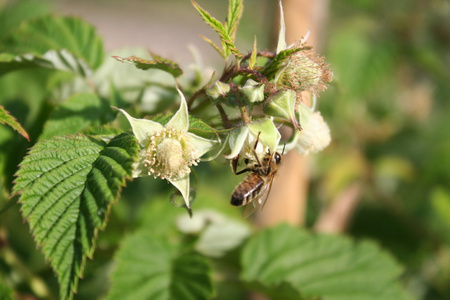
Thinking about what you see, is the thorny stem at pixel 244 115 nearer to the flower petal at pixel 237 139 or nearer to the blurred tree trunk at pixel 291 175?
the flower petal at pixel 237 139

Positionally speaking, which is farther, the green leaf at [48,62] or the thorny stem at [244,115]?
the green leaf at [48,62]

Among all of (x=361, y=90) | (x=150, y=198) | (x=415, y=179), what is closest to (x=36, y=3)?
(x=150, y=198)

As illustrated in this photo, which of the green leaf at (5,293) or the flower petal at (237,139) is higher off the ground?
the flower petal at (237,139)

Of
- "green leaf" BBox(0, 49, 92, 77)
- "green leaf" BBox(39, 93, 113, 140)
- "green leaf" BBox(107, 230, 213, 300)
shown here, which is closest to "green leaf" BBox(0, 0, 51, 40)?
"green leaf" BBox(0, 49, 92, 77)

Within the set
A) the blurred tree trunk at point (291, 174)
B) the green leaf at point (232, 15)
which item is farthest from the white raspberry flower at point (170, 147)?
the blurred tree trunk at point (291, 174)

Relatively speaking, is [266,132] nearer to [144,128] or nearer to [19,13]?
[144,128]

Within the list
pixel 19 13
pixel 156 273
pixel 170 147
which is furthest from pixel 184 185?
pixel 19 13
